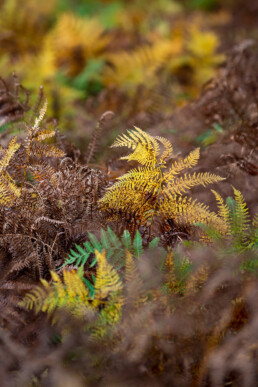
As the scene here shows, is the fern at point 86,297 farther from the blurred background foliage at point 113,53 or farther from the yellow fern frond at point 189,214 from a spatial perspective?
the blurred background foliage at point 113,53

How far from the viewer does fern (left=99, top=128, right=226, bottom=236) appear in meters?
1.59

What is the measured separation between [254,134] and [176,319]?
4.33ft

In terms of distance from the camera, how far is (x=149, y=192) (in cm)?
168

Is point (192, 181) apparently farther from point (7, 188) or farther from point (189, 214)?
point (7, 188)

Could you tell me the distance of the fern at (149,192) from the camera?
5.22 feet

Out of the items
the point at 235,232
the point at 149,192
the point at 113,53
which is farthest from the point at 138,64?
the point at 235,232

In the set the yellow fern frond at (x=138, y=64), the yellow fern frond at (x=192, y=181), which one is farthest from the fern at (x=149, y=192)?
the yellow fern frond at (x=138, y=64)

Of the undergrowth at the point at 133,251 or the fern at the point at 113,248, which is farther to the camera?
the fern at the point at 113,248

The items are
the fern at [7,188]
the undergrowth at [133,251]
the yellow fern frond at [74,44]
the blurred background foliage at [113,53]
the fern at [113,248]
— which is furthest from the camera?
the yellow fern frond at [74,44]

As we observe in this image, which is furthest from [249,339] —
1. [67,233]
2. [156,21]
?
[156,21]

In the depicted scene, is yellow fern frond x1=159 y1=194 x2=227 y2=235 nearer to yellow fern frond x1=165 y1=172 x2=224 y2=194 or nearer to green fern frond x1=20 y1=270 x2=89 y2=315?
yellow fern frond x1=165 y1=172 x2=224 y2=194

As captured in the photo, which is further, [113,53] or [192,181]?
[113,53]

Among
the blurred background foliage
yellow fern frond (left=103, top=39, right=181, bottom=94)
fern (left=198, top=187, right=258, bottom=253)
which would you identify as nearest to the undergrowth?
fern (left=198, top=187, right=258, bottom=253)

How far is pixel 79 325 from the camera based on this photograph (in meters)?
1.28
